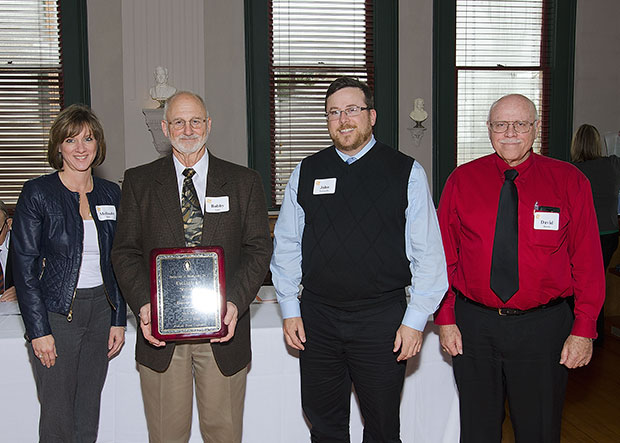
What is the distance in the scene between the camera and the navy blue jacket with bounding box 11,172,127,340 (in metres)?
1.94

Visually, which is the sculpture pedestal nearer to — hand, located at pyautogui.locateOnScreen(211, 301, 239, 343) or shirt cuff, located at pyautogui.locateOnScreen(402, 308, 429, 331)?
hand, located at pyautogui.locateOnScreen(211, 301, 239, 343)

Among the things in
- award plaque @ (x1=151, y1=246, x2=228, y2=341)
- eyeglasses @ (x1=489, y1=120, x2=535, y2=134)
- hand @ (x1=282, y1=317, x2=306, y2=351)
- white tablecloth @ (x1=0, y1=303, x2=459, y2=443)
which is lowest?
white tablecloth @ (x1=0, y1=303, x2=459, y2=443)

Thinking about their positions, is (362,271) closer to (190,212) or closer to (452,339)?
(452,339)

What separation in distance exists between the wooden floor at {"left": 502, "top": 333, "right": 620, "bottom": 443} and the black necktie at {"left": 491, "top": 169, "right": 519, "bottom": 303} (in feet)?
4.33

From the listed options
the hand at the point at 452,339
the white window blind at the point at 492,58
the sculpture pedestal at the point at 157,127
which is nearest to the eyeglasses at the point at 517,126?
the hand at the point at 452,339

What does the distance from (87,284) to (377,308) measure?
1034mm

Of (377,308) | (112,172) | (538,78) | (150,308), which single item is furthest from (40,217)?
(538,78)

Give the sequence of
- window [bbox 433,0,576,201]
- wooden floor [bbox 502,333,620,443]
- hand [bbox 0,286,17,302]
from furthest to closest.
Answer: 1. window [bbox 433,0,576,201]
2. wooden floor [bbox 502,333,620,443]
3. hand [bbox 0,286,17,302]

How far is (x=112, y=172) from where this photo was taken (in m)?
5.43

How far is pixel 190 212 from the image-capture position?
1966 mm

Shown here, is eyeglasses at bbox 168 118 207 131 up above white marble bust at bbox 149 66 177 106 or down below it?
below

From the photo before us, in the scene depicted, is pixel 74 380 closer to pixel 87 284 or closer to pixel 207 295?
pixel 87 284

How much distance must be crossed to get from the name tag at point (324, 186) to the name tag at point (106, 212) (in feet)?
2.45

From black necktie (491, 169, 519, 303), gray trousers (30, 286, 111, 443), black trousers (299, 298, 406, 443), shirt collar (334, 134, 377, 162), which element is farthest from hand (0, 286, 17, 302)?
black necktie (491, 169, 519, 303)
